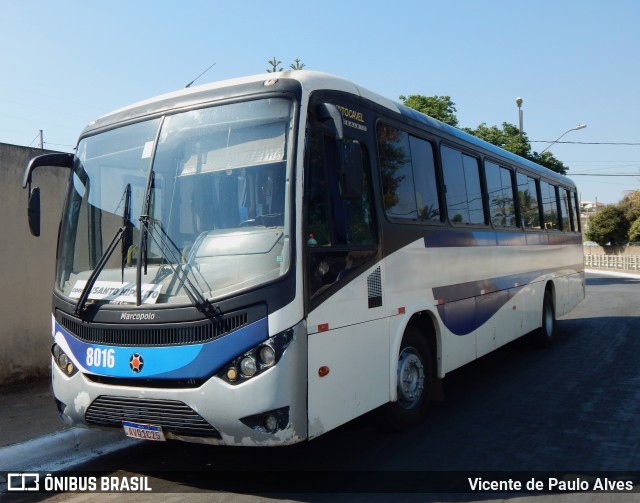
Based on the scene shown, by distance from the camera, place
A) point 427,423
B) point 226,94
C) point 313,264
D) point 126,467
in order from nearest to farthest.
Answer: point 313,264 → point 226,94 → point 126,467 → point 427,423

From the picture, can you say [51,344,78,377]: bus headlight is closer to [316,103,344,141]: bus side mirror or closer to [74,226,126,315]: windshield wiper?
[74,226,126,315]: windshield wiper

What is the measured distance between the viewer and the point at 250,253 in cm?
446

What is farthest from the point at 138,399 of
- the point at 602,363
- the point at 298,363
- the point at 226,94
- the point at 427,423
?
the point at 602,363

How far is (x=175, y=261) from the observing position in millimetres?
4586

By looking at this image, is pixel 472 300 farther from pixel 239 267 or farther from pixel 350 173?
pixel 239 267

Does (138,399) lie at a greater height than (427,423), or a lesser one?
greater

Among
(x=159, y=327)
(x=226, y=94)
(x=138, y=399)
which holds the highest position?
(x=226, y=94)

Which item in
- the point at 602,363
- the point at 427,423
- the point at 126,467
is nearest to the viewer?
the point at 126,467

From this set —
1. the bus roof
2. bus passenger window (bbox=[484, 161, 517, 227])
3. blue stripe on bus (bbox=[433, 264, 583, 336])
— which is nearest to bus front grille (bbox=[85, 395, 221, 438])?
the bus roof

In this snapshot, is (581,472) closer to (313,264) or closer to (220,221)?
(313,264)

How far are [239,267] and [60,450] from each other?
2.96 metres

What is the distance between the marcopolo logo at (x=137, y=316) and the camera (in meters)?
4.50

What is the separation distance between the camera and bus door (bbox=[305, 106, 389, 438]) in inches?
180

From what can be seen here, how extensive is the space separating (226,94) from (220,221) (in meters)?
1.07
